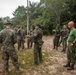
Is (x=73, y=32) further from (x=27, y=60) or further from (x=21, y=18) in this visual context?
(x=21, y=18)

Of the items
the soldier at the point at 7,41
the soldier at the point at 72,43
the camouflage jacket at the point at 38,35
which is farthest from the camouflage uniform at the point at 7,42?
the soldier at the point at 72,43

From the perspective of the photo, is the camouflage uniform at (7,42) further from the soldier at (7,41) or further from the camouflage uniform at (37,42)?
the camouflage uniform at (37,42)

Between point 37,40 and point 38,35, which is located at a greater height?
point 38,35

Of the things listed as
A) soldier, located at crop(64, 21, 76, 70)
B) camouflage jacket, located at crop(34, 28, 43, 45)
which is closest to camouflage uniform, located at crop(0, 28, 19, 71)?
camouflage jacket, located at crop(34, 28, 43, 45)

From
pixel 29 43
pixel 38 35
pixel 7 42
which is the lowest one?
pixel 29 43

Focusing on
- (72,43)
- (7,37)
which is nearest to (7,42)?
(7,37)

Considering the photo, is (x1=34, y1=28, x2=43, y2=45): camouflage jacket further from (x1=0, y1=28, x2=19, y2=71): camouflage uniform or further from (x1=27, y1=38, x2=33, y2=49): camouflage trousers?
(x1=27, y1=38, x2=33, y2=49): camouflage trousers

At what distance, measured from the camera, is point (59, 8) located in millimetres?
28250

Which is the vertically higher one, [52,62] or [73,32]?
[73,32]

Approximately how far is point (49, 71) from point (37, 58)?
0.94 metres

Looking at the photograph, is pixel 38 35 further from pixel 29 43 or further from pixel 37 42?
pixel 29 43

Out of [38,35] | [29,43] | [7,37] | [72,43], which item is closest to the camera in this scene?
[7,37]

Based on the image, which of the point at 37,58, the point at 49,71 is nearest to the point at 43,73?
the point at 49,71

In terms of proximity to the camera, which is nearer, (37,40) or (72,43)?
(72,43)
